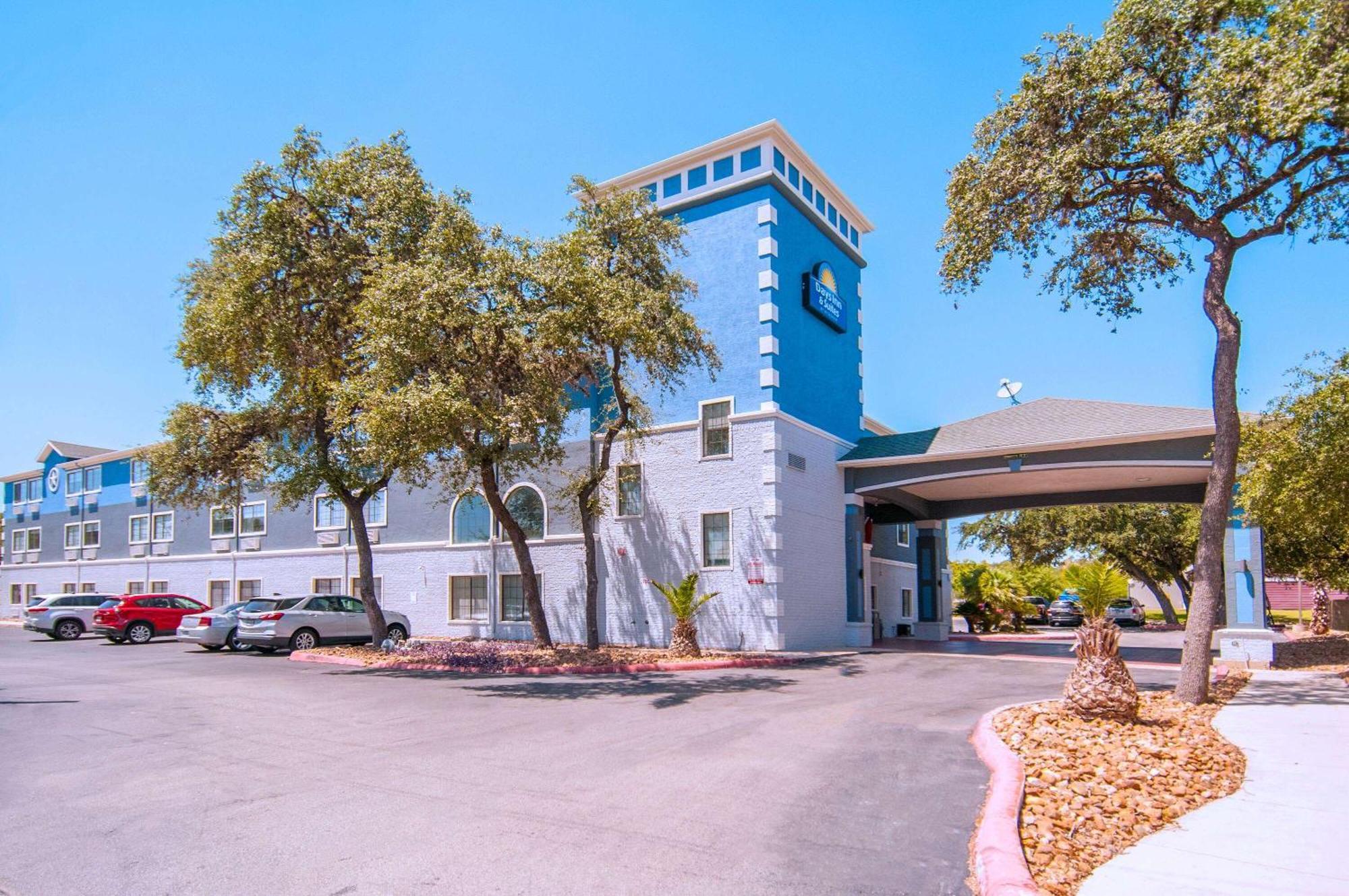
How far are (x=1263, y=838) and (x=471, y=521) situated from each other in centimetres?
2497

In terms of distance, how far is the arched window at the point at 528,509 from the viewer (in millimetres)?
26844

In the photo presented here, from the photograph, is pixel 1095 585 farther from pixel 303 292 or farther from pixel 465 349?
pixel 303 292

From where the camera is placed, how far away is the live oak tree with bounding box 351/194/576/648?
1606cm

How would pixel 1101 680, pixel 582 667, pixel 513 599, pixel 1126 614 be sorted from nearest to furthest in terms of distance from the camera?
pixel 1101 680 → pixel 582 667 → pixel 513 599 → pixel 1126 614

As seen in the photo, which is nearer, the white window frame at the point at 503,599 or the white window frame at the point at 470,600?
the white window frame at the point at 503,599

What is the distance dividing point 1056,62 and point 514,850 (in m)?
13.8

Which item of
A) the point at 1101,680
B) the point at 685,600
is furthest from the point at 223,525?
the point at 1101,680

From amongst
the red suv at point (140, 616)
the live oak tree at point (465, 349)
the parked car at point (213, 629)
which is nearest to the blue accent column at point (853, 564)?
the live oak tree at point (465, 349)

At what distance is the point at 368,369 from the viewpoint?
55.7 feet

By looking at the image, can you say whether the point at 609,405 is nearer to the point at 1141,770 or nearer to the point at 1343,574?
the point at 1141,770

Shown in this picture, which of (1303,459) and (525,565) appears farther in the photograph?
(525,565)

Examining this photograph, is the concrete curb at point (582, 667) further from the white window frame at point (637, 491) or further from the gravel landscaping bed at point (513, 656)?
the white window frame at point (637, 491)

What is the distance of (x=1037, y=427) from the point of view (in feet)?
73.5

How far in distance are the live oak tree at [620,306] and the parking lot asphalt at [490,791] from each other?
270 inches
